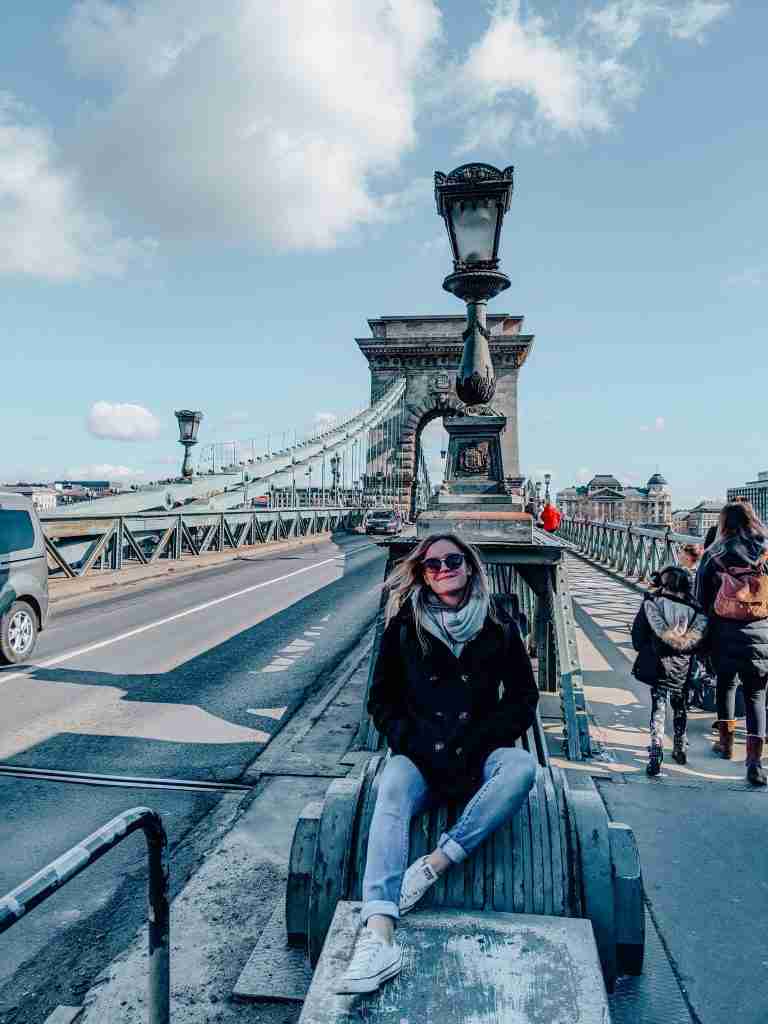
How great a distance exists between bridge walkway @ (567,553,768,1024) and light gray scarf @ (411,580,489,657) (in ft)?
4.45

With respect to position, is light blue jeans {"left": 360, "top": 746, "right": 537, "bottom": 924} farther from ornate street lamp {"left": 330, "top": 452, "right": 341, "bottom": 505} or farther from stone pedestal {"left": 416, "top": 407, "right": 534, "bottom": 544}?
ornate street lamp {"left": 330, "top": 452, "right": 341, "bottom": 505}

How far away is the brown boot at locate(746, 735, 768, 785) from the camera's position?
4363mm

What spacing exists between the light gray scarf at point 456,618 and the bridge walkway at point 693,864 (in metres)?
1.36

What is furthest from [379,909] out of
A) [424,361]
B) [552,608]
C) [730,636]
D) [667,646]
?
[424,361]

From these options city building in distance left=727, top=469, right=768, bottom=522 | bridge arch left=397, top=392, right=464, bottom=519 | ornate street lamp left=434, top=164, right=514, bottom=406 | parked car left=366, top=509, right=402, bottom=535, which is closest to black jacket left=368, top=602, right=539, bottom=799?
ornate street lamp left=434, top=164, right=514, bottom=406

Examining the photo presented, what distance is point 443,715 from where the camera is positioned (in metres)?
2.69

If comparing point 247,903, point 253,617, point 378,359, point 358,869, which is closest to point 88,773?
point 247,903

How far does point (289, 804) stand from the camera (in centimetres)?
409

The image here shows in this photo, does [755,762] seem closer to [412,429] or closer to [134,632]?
[134,632]

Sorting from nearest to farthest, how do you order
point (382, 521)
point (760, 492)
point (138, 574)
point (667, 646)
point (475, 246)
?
point (667, 646)
point (475, 246)
point (138, 574)
point (382, 521)
point (760, 492)

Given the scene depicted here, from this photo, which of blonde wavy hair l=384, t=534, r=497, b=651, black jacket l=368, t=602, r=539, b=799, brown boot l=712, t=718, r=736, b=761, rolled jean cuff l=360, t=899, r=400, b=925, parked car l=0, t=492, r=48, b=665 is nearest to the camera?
rolled jean cuff l=360, t=899, r=400, b=925

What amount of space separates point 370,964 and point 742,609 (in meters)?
3.59

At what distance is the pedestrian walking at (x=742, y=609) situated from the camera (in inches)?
178

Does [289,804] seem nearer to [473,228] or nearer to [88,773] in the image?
[88,773]
